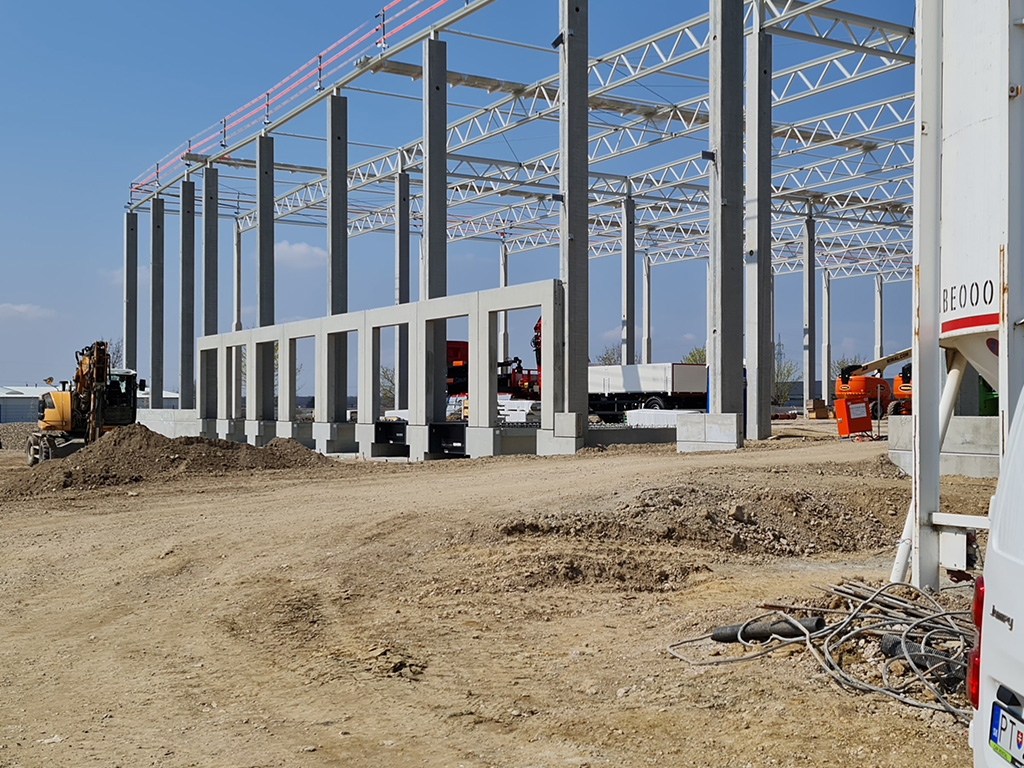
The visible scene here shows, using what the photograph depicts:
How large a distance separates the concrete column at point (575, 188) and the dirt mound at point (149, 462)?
244 inches

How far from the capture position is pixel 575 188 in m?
A: 24.3

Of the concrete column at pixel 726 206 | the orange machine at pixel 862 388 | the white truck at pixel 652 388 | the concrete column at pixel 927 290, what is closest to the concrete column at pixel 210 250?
the white truck at pixel 652 388

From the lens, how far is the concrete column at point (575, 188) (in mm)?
Result: 23609

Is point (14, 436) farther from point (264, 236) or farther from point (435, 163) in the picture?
point (435, 163)

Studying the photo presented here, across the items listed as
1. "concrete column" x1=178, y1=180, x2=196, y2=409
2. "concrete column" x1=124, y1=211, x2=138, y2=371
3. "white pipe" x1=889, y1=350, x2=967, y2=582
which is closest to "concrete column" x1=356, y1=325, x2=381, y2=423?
"concrete column" x1=178, y1=180, x2=196, y2=409

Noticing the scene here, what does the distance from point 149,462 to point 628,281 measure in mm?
27458

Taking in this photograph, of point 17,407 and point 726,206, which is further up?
point 726,206

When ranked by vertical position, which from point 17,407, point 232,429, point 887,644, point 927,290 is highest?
point 927,290

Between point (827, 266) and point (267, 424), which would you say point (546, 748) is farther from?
point (827, 266)

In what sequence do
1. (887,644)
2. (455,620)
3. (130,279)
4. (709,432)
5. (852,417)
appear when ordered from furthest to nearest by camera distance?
(130,279) < (852,417) < (709,432) < (455,620) < (887,644)

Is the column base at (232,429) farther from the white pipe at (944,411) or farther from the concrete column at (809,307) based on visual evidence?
the white pipe at (944,411)

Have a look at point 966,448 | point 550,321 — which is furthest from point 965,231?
point 550,321

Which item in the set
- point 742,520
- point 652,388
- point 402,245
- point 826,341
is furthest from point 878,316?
point 742,520

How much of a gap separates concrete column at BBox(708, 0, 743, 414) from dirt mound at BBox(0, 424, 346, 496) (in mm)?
9230
